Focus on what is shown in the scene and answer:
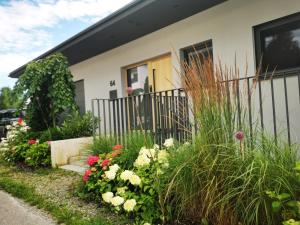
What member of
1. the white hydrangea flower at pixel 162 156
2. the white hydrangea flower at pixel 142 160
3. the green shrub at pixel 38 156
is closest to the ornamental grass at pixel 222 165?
the white hydrangea flower at pixel 162 156

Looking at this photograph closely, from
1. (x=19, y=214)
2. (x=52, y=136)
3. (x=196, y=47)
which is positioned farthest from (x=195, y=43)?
(x=19, y=214)

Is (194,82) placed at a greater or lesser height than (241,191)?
greater

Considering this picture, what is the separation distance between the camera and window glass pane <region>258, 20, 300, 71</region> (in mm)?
4539

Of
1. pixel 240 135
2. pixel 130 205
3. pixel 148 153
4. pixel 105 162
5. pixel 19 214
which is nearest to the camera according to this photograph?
pixel 240 135

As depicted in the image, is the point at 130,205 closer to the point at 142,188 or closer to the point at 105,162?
the point at 142,188

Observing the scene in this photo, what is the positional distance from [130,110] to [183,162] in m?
2.51

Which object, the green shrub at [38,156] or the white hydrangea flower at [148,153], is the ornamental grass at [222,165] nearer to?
the white hydrangea flower at [148,153]

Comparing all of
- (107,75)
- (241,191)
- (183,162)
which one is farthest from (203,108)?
(107,75)

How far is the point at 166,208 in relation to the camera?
9.20 feet

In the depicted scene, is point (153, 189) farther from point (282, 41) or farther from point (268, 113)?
point (282, 41)

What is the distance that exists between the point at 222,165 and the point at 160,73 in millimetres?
4872

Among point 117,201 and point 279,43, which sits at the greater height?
point 279,43

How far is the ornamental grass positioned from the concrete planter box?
349 cm

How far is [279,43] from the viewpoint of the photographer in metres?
4.72
